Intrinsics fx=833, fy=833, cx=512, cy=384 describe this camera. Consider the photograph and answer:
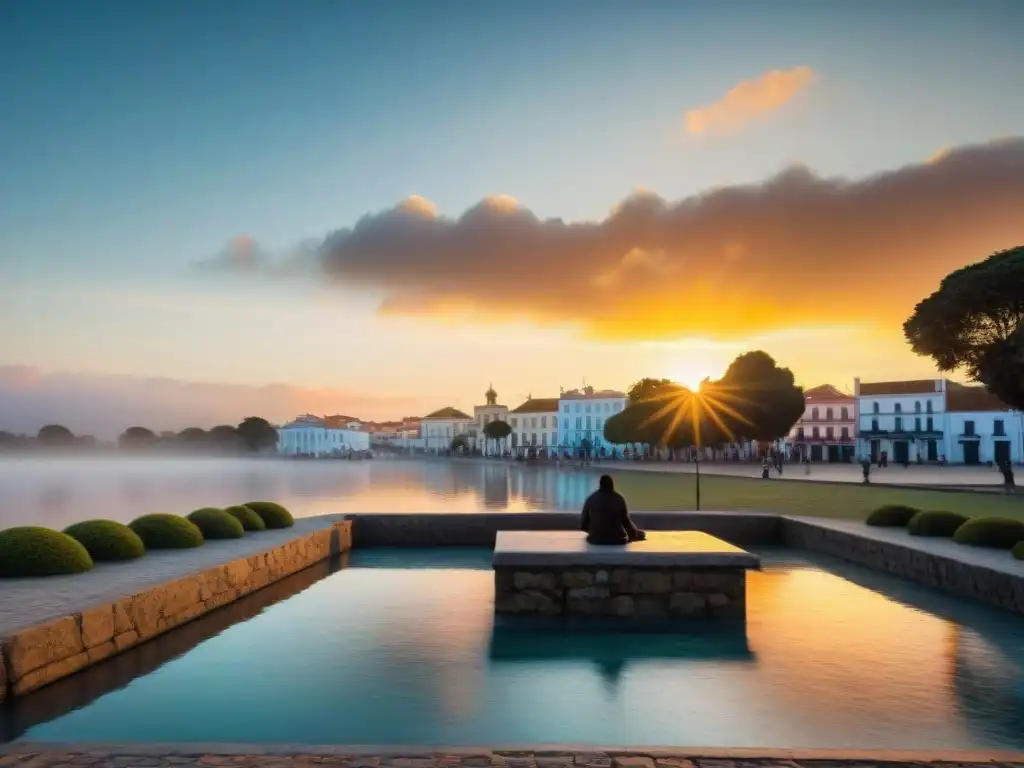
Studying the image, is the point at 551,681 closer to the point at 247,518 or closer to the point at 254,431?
the point at 247,518

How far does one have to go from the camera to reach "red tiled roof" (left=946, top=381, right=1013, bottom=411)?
3450 inches

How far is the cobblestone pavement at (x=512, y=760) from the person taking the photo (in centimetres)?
550

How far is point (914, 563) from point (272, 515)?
13236 mm

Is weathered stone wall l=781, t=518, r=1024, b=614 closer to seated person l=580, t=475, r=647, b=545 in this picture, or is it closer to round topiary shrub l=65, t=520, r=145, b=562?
seated person l=580, t=475, r=647, b=545

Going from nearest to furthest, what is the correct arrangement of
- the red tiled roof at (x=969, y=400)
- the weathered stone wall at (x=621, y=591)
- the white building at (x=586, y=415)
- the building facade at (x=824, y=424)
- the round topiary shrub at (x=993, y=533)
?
1. the weathered stone wall at (x=621, y=591)
2. the round topiary shrub at (x=993, y=533)
3. the red tiled roof at (x=969, y=400)
4. the building facade at (x=824, y=424)
5. the white building at (x=586, y=415)

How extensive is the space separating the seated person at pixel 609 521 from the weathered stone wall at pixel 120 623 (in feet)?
A: 18.8

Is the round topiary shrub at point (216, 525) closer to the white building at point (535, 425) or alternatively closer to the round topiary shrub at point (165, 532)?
the round topiary shrub at point (165, 532)

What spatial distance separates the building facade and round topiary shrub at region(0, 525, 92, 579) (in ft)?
329

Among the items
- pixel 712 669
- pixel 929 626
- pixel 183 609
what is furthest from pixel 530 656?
pixel 929 626

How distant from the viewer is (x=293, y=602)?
13492 millimetres

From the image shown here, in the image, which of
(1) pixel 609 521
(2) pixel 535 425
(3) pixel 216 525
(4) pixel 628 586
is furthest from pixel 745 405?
(2) pixel 535 425

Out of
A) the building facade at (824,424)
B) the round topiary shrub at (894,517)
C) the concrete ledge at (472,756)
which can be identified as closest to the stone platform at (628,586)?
the concrete ledge at (472,756)

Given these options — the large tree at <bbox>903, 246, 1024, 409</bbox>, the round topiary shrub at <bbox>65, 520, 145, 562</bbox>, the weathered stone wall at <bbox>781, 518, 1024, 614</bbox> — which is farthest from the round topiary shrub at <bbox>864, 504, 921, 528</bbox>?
the large tree at <bbox>903, 246, 1024, 409</bbox>

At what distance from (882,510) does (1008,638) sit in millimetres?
8866
